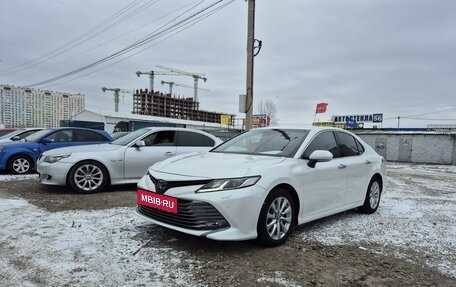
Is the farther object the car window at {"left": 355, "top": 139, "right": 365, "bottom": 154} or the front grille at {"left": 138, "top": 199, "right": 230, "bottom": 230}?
the car window at {"left": 355, "top": 139, "right": 365, "bottom": 154}

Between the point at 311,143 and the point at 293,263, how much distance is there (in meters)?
1.77

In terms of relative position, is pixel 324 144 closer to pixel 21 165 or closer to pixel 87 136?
pixel 87 136

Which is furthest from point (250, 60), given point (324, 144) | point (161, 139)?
point (324, 144)

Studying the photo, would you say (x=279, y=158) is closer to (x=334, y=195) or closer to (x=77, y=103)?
(x=334, y=195)

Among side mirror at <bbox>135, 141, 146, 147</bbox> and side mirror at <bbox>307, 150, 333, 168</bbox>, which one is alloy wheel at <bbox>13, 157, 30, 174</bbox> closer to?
side mirror at <bbox>135, 141, 146, 147</bbox>

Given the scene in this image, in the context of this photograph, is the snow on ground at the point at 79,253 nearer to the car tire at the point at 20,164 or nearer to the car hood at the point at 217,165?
the car hood at the point at 217,165

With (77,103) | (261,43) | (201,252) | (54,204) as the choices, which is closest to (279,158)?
(201,252)

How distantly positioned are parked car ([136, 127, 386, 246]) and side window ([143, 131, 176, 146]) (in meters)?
2.70

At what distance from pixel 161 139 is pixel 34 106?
→ 157ft

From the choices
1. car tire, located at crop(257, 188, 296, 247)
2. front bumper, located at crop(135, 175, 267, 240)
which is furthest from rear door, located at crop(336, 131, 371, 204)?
front bumper, located at crop(135, 175, 267, 240)

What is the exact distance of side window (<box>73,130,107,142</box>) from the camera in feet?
32.1

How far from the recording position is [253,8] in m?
12.2

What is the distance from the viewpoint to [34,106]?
4859 centimetres

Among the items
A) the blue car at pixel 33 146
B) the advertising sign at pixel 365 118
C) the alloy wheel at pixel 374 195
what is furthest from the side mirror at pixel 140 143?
the advertising sign at pixel 365 118
